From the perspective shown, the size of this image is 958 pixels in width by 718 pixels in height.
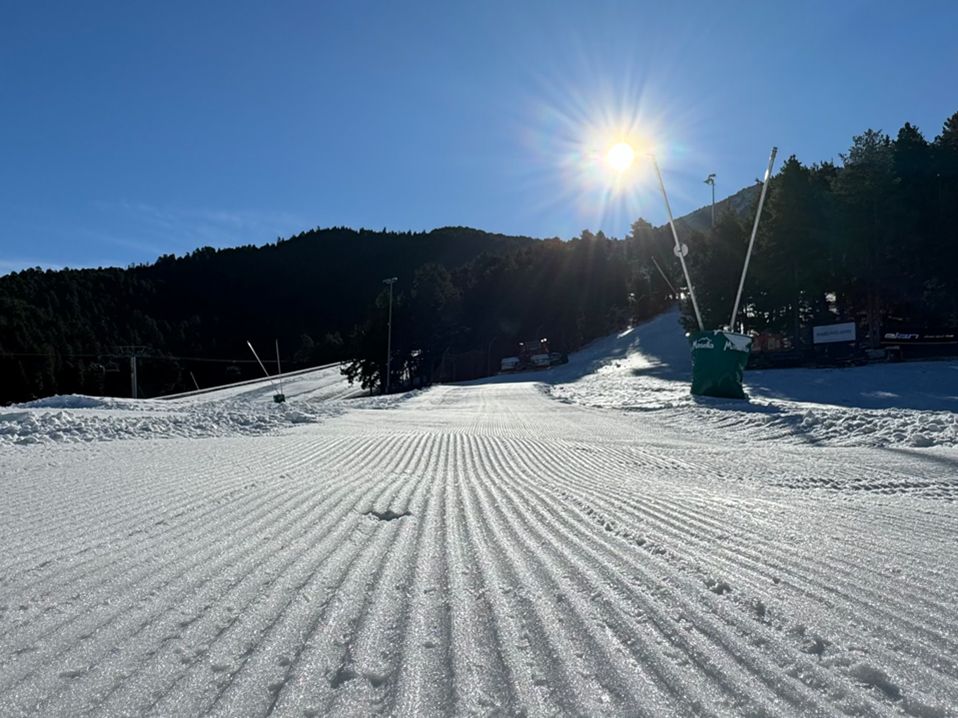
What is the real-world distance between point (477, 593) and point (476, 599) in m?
0.07

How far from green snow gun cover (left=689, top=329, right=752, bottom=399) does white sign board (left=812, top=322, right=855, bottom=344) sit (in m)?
12.7

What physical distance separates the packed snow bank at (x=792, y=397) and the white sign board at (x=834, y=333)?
2.39 meters

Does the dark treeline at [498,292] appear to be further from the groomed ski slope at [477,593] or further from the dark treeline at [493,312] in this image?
the groomed ski slope at [477,593]

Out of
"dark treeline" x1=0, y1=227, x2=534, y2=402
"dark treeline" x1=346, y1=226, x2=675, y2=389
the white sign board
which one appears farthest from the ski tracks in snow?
"dark treeline" x1=346, y1=226, x2=675, y2=389

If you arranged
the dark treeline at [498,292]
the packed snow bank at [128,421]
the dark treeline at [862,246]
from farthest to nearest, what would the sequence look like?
the dark treeline at [498,292] < the dark treeline at [862,246] < the packed snow bank at [128,421]

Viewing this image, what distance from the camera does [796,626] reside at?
2.45 meters

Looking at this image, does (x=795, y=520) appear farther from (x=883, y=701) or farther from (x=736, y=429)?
(x=736, y=429)

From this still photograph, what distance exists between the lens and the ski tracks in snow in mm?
2027

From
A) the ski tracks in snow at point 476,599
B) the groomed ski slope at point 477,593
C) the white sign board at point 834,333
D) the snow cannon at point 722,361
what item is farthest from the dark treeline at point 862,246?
the ski tracks in snow at point 476,599

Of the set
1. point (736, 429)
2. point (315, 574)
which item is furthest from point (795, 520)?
point (736, 429)

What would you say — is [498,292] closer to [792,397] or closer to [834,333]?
[834,333]

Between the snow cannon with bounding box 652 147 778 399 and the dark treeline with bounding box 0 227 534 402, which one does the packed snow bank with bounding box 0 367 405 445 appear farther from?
the dark treeline with bounding box 0 227 534 402

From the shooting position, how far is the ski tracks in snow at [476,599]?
79.8 inches

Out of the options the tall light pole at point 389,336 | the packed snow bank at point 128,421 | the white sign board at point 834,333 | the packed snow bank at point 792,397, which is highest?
the tall light pole at point 389,336
